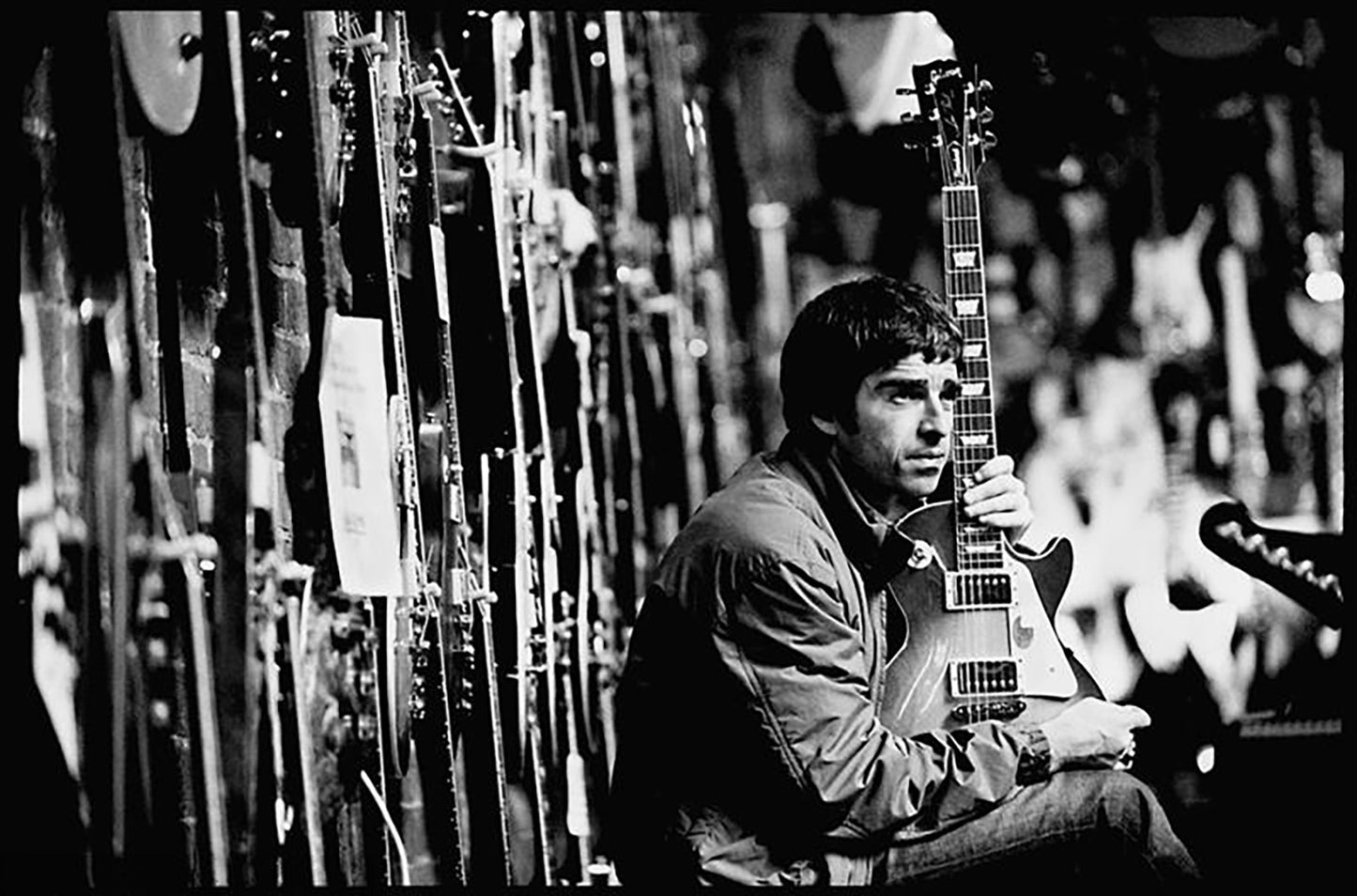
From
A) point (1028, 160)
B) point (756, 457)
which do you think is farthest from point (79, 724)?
point (1028, 160)

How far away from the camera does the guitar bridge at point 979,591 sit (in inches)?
130

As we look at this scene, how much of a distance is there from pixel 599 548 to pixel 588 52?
90 cm

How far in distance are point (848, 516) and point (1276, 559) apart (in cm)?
94

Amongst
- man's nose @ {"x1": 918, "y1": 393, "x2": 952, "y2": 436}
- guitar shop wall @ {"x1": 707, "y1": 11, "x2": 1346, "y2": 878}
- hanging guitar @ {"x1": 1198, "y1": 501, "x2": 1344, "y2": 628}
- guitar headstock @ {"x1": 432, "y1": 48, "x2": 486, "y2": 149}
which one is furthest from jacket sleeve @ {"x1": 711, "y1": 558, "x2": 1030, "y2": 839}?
guitar headstock @ {"x1": 432, "y1": 48, "x2": 486, "y2": 149}

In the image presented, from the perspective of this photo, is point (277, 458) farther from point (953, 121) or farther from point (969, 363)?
point (953, 121)

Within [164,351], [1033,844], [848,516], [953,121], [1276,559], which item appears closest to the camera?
[1033,844]

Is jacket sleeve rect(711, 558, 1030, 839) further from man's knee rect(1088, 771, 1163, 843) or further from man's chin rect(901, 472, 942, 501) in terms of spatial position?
man's chin rect(901, 472, 942, 501)

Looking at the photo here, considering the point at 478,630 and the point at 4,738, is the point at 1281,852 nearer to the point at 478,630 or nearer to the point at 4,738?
the point at 478,630

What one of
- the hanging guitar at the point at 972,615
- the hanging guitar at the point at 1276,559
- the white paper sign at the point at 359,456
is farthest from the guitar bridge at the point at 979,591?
the white paper sign at the point at 359,456

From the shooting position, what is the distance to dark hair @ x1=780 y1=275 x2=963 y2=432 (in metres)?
3.24

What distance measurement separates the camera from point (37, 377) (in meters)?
3.46

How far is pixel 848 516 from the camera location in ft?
10.5

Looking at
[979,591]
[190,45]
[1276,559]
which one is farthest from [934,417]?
[190,45]

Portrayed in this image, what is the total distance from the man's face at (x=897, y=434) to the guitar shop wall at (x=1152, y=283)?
323mm
